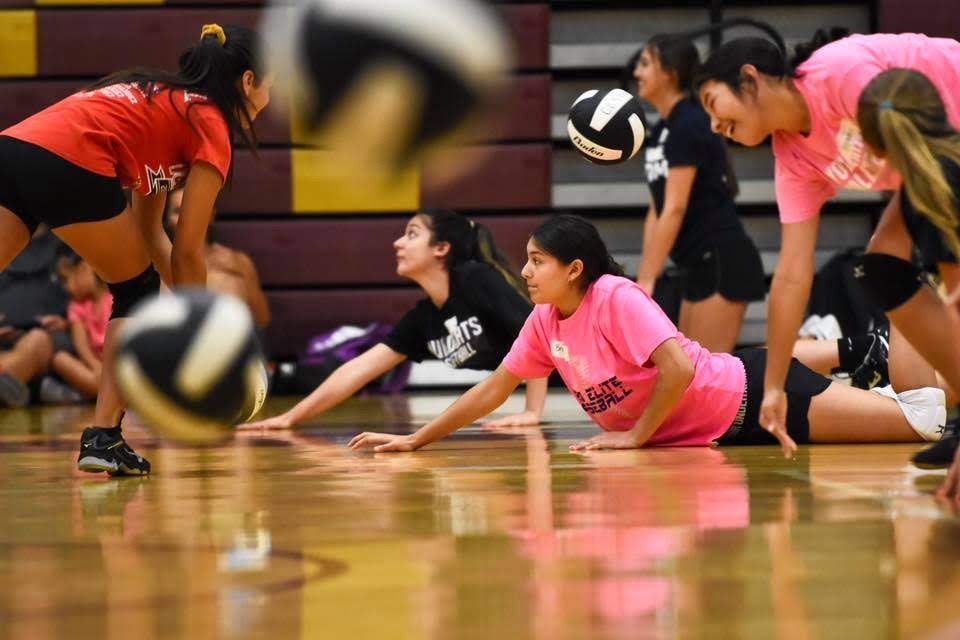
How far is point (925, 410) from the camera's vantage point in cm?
374

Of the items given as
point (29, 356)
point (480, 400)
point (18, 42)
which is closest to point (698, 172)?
point (480, 400)

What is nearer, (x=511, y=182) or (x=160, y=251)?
(x=160, y=251)

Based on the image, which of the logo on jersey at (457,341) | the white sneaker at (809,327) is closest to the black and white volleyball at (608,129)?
the logo on jersey at (457,341)

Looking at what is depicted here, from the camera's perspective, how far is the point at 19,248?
127 inches

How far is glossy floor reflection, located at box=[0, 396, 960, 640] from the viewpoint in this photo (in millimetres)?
1611

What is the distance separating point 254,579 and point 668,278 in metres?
5.12

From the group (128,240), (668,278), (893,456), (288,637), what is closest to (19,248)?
(128,240)

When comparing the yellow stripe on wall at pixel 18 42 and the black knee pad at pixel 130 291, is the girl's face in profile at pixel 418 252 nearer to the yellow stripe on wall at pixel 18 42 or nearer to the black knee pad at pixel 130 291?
the black knee pad at pixel 130 291

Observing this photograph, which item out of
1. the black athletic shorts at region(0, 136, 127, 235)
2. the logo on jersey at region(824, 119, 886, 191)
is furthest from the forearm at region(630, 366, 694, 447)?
the black athletic shorts at region(0, 136, 127, 235)

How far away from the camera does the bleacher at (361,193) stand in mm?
7855

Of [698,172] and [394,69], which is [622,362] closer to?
[394,69]

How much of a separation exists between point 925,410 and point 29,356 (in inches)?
200

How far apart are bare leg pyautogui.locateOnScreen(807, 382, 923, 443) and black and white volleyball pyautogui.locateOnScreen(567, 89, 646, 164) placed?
1.02 metres

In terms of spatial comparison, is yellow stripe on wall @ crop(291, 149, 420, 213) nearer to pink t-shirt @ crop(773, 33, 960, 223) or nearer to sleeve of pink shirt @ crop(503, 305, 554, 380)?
sleeve of pink shirt @ crop(503, 305, 554, 380)
